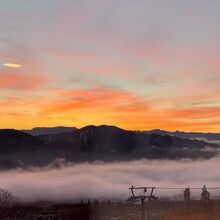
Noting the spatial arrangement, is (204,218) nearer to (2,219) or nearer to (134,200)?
(2,219)

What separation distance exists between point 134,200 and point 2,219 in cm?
9425

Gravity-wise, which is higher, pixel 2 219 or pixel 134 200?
pixel 134 200

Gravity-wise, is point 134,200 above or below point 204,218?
above

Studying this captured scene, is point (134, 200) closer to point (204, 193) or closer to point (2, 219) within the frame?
point (2, 219)

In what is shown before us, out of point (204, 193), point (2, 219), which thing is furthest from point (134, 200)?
point (204, 193)

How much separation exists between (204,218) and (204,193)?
1073 cm

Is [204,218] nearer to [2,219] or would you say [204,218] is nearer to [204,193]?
[204,193]

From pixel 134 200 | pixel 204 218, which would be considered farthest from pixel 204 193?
pixel 134 200

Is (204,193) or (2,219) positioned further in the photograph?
(204,193)

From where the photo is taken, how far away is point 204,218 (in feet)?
656

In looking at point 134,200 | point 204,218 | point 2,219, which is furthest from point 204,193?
point 134,200

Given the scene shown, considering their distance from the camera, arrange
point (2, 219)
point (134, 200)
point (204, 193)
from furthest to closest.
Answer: point (204, 193), point (2, 219), point (134, 200)

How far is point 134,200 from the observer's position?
243 feet

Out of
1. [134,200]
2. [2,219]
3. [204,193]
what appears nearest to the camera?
[134,200]
